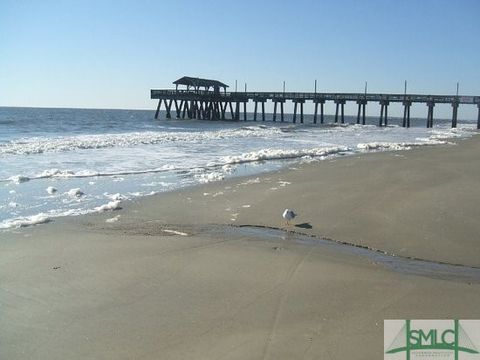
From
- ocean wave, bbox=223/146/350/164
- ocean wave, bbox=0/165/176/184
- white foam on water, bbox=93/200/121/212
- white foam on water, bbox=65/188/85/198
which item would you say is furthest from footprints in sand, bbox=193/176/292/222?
ocean wave, bbox=223/146/350/164

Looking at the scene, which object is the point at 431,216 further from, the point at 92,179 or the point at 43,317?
the point at 92,179

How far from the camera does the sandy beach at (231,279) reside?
3533 millimetres

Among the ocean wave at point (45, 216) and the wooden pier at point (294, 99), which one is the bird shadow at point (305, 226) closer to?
the ocean wave at point (45, 216)

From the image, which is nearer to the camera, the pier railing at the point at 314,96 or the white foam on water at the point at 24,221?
the white foam on water at the point at 24,221

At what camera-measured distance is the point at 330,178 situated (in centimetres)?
1180

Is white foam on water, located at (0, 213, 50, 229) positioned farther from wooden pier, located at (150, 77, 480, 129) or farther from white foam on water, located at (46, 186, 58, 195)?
wooden pier, located at (150, 77, 480, 129)

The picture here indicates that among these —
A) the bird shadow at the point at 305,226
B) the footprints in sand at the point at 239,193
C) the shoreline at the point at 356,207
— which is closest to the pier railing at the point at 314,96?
the shoreline at the point at 356,207

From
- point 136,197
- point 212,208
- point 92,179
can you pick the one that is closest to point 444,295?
point 212,208

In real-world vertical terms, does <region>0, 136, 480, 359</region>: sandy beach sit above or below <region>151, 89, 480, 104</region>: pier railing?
below

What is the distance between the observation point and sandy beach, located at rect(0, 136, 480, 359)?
3.53 metres

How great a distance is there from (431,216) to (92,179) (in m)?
8.32

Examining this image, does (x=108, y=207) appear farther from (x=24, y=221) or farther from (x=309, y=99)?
(x=309, y=99)

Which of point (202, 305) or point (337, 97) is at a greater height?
point (337, 97)

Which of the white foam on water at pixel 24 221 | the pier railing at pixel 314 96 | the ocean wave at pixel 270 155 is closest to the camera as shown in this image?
the white foam on water at pixel 24 221
